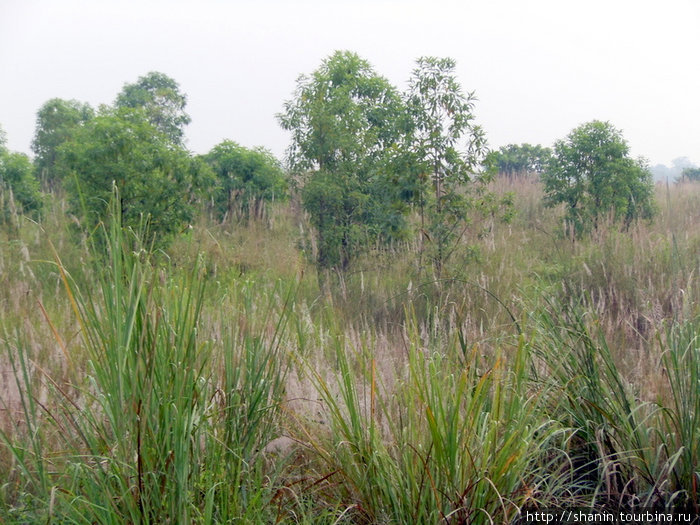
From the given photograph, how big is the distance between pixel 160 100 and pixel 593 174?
1206 centimetres

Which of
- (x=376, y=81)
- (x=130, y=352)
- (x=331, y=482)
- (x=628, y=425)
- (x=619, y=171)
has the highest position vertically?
(x=376, y=81)

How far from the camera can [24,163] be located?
977 centimetres

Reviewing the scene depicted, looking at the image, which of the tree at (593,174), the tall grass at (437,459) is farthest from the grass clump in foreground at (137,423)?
the tree at (593,174)

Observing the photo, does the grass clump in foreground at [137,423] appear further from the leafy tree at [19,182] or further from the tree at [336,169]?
the leafy tree at [19,182]

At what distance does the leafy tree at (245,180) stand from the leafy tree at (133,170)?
13.5ft

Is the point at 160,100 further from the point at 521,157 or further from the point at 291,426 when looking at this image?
the point at 291,426

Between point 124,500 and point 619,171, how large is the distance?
360 inches

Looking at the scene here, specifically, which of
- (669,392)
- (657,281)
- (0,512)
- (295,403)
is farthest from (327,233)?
(0,512)

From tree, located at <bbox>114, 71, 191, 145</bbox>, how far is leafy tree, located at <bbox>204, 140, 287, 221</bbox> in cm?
555

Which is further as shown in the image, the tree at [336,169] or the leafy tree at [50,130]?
the leafy tree at [50,130]

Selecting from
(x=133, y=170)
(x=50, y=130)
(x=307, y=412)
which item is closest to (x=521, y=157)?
(x=50, y=130)

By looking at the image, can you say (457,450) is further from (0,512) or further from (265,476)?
(0,512)

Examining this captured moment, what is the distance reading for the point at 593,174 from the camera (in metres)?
9.53

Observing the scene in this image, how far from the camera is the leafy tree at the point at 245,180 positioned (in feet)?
37.1
